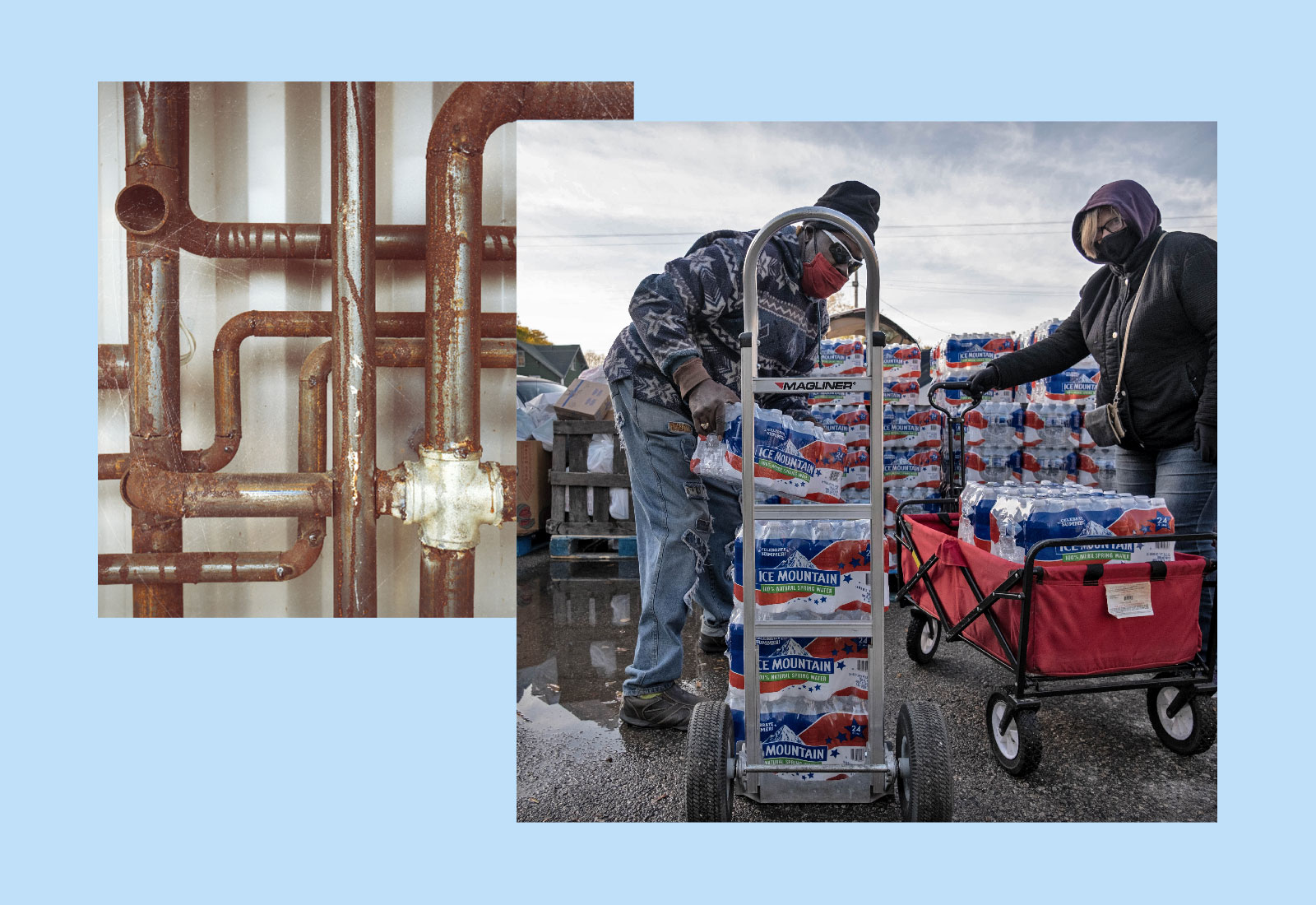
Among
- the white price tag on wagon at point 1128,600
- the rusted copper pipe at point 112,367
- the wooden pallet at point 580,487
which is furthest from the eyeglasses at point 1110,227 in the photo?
the rusted copper pipe at point 112,367

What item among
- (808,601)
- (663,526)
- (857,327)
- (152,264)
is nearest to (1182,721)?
(808,601)

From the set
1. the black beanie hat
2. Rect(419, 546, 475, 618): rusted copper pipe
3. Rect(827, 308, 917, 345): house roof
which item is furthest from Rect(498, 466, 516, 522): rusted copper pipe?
Rect(827, 308, 917, 345): house roof

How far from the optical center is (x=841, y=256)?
2.28 m

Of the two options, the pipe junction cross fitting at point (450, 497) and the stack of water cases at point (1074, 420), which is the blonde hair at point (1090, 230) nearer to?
the pipe junction cross fitting at point (450, 497)

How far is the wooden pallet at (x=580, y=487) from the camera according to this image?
160 inches

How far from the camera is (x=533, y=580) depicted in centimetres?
381

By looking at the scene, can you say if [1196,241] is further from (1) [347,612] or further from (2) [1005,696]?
(1) [347,612]

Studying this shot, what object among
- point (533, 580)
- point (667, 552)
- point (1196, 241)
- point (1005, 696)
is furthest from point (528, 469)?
A: point (1196, 241)

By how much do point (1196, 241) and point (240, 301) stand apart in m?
3.02

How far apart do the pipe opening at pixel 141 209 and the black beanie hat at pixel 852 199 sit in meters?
2.14

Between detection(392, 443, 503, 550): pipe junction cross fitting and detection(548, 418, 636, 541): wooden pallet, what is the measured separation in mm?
1296

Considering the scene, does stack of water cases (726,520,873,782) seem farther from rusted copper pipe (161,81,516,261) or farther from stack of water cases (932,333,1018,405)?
rusted copper pipe (161,81,516,261)

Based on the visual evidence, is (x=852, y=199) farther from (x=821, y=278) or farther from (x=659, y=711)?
(x=659, y=711)

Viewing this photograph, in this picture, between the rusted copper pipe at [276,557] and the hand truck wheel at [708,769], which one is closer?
the hand truck wheel at [708,769]
